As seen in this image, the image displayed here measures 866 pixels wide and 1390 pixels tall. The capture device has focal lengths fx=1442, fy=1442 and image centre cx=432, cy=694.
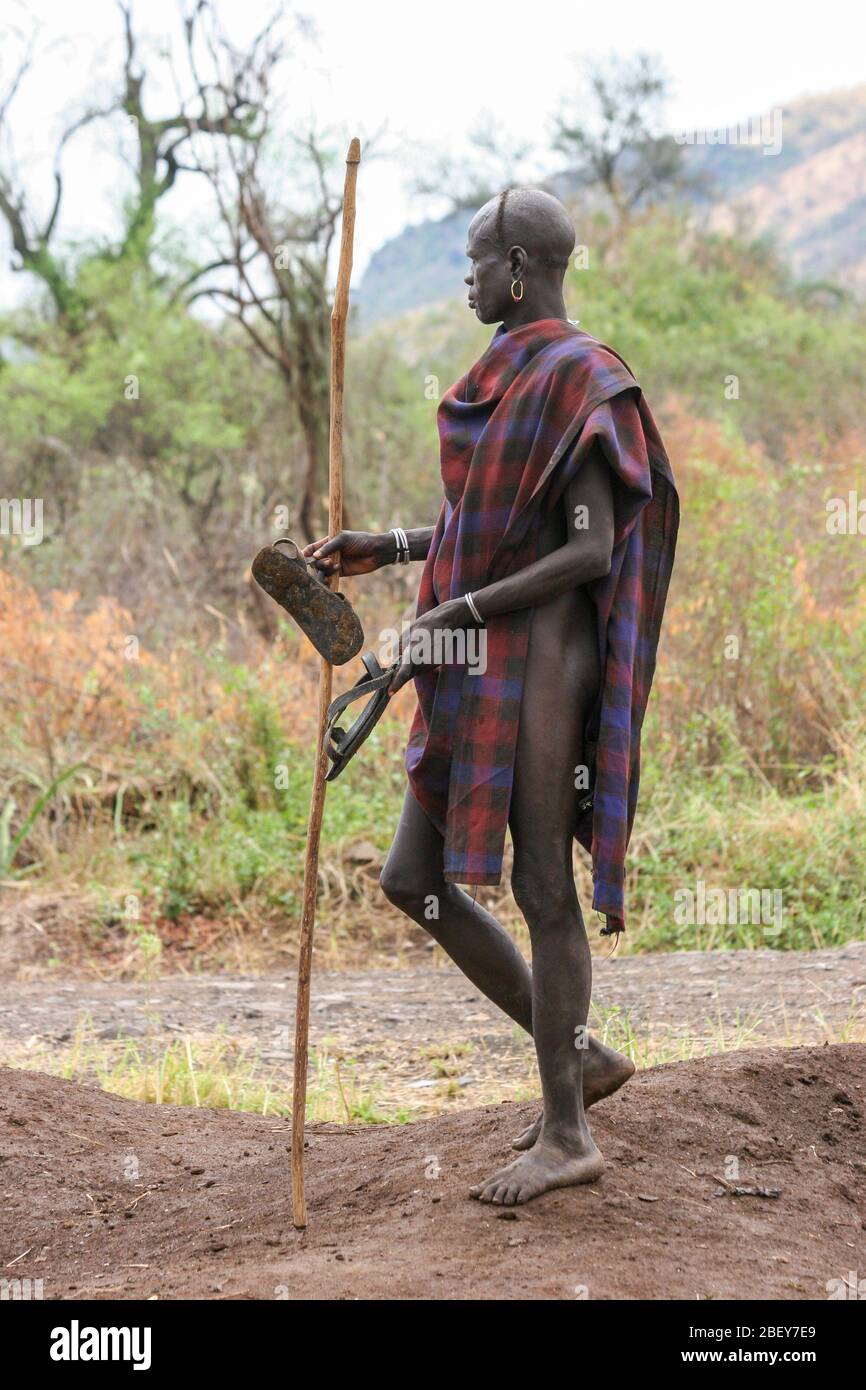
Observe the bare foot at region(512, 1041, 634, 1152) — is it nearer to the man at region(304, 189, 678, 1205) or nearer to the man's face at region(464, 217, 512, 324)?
the man at region(304, 189, 678, 1205)

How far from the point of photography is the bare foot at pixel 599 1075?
2.80 metres

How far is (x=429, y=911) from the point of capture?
9.06 ft

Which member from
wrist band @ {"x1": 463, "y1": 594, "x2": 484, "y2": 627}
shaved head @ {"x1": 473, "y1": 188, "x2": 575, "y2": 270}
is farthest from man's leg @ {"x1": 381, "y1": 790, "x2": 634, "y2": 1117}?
shaved head @ {"x1": 473, "y1": 188, "x2": 575, "y2": 270}

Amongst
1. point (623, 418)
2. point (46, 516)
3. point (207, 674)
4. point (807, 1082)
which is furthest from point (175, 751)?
point (46, 516)

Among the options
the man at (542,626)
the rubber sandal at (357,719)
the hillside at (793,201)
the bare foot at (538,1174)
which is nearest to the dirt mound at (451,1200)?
the bare foot at (538,1174)

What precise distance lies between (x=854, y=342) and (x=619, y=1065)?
15.9 metres

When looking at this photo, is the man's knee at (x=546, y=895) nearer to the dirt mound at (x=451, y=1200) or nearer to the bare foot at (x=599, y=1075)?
the bare foot at (x=599, y=1075)

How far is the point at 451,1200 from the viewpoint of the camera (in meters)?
2.67

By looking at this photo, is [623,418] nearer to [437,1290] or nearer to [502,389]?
[502,389]

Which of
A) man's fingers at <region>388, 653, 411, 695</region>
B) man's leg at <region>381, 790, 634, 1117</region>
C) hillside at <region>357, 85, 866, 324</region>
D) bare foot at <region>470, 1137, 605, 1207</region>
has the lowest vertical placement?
bare foot at <region>470, 1137, 605, 1207</region>

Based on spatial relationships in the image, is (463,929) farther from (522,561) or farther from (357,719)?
(522,561)

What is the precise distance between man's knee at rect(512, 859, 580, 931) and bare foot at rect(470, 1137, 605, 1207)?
1.40 feet

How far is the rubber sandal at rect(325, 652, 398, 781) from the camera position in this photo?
102 inches

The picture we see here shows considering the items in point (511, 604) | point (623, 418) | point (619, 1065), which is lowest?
point (619, 1065)
